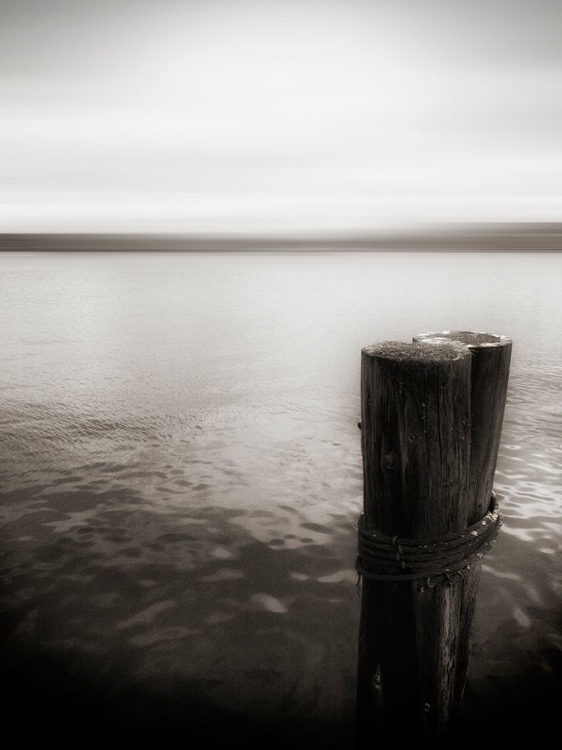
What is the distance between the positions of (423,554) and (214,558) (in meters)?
2.67

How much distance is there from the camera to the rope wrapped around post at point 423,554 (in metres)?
2.12

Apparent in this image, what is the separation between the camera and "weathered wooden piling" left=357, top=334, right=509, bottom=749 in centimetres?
199

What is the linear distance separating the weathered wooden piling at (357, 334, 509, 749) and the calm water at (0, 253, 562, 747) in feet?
2.85

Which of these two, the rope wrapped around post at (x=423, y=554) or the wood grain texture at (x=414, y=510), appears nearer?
the wood grain texture at (x=414, y=510)

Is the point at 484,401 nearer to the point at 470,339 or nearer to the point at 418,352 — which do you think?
the point at 470,339

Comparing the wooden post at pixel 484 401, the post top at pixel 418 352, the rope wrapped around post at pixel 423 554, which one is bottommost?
the rope wrapped around post at pixel 423 554

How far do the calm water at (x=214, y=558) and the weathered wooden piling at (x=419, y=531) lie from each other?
87cm

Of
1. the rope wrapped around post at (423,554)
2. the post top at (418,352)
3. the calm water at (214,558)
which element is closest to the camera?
the post top at (418,352)

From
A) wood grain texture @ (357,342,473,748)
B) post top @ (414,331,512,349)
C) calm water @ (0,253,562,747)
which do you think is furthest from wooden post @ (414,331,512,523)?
calm water @ (0,253,562,747)

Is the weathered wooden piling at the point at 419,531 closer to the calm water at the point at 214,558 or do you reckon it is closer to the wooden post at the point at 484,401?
the wooden post at the point at 484,401

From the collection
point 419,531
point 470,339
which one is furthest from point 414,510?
point 470,339

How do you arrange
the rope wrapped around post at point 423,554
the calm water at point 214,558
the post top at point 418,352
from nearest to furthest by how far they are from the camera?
1. the post top at point 418,352
2. the rope wrapped around post at point 423,554
3. the calm water at point 214,558

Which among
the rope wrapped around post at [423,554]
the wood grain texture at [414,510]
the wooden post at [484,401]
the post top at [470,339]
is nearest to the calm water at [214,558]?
the wood grain texture at [414,510]

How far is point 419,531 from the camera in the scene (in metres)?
2.12
